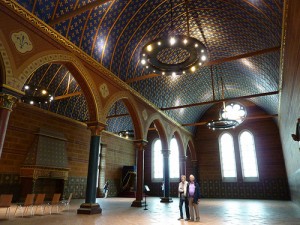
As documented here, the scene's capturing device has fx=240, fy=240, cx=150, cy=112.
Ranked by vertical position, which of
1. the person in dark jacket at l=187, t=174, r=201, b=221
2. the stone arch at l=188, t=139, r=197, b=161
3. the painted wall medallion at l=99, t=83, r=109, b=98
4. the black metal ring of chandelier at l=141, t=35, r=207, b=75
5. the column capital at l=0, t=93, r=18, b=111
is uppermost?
the black metal ring of chandelier at l=141, t=35, r=207, b=75

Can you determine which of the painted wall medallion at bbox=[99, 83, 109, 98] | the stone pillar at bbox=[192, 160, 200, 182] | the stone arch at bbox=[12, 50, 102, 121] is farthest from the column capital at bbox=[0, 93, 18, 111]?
the stone pillar at bbox=[192, 160, 200, 182]

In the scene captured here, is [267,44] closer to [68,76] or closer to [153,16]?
[153,16]

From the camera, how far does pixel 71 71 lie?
998cm

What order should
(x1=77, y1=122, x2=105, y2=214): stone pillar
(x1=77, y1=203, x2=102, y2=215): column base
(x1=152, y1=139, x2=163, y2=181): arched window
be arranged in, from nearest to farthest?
(x1=77, y1=203, x2=102, y2=215): column base, (x1=77, y1=122, x2=105, y2=214): stone pillar, (x1=152, y1=139, x2=163, y2=181): arched window

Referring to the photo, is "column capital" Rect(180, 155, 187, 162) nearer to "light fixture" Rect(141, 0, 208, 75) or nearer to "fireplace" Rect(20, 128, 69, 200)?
"fireplace" Rect(20, 128, 69, 200)

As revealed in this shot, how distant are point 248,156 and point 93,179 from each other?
1703 cm

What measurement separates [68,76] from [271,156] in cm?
1850

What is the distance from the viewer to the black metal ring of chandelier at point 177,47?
8.59 metres

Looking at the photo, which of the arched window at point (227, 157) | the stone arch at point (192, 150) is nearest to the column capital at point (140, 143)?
the stone arch at point (192, 150)

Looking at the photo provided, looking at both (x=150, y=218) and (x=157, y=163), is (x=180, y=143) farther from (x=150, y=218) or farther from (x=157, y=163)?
(x=150, y=218)

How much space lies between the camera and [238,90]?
67.0 feet

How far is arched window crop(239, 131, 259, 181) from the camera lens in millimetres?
22250

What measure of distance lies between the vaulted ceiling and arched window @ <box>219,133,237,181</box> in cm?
718

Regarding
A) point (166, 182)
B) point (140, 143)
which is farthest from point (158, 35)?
point (166, 182)
